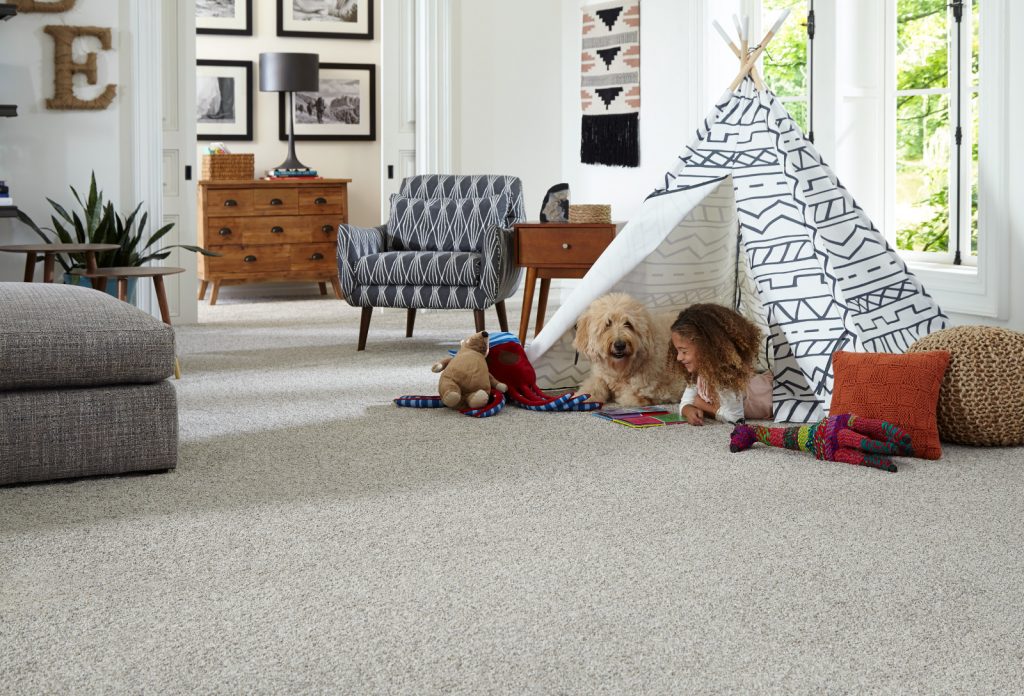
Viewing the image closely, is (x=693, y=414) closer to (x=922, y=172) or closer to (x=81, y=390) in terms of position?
(x=81, y=390)

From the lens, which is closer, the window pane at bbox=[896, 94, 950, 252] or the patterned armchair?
the window pane at bbox=[896, 94, 950, 252]

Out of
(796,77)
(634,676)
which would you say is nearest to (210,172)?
(796,77)

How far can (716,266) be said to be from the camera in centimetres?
400

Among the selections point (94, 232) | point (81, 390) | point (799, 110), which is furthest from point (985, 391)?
point (94, 232)

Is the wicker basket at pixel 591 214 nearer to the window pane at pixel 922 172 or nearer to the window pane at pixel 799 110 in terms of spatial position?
the window pane at pixel 799 110

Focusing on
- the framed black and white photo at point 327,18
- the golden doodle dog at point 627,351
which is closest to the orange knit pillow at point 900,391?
the golden doodle dog at point 627,351

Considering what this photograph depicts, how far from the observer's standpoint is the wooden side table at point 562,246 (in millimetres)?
4965

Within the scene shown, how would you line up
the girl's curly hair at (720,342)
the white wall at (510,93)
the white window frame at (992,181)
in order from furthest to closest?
the white wall at (510,93)
the white window frame at (992,181)
the girl's curly hair at (720,342)

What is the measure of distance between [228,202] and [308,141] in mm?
972

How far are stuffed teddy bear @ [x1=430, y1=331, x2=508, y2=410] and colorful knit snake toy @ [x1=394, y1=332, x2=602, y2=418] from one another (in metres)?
0.04

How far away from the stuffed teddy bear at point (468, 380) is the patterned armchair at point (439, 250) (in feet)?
3.89

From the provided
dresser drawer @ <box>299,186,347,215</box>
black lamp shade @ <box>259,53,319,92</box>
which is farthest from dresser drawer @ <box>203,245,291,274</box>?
black lamp shade @ <box>259,53,319,92</box>

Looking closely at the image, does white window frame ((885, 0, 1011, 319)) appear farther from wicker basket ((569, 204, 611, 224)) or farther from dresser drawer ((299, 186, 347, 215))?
dresser drawer ((299, 186, 347, 215))

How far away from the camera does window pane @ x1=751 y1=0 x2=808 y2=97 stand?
17.1ft
